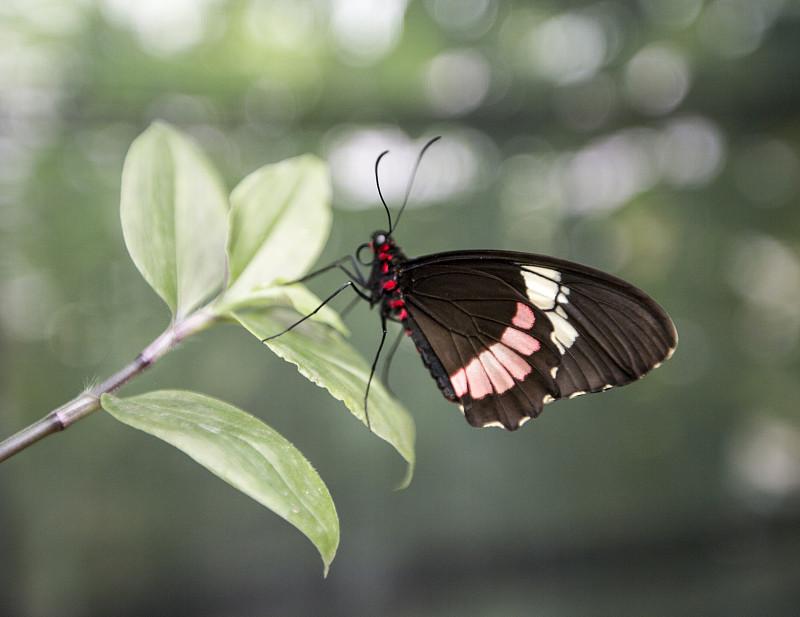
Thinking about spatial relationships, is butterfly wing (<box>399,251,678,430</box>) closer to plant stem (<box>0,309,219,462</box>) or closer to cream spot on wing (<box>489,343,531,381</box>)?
cream spot on wing (<box>489,343,531,381</box>)

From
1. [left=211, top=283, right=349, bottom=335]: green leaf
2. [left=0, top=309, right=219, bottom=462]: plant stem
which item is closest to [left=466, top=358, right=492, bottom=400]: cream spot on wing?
[left=211, top=283, right=349, bottom=335]: green leaf

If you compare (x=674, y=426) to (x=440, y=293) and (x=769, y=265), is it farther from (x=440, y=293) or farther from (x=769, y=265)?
(x=440, y=293)

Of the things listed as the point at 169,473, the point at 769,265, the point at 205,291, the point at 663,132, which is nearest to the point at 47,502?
the point at 169,473

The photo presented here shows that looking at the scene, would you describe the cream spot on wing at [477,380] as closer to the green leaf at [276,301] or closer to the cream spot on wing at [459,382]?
the cream spot on wing at [459,382]

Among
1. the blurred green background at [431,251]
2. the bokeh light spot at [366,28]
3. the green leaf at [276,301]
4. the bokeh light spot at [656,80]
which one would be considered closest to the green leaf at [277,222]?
the green leaf at [276,301]

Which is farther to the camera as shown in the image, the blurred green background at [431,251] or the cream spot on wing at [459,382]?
the blurred green background at [431,251]

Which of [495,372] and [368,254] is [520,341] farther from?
[368,254]
